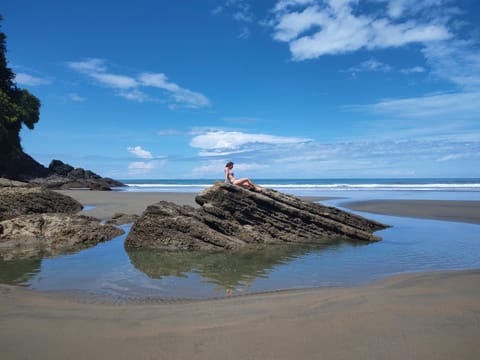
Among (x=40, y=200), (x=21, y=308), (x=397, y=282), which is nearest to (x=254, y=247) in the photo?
(x=397, y=282)

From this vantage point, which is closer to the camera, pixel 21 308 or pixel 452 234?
pixel 21 308

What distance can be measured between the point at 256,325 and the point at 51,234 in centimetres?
868

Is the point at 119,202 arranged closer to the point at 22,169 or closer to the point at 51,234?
the point at 51,234

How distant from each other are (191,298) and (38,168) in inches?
2191

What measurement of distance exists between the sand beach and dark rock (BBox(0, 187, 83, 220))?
27.0ft

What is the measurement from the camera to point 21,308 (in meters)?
4.88

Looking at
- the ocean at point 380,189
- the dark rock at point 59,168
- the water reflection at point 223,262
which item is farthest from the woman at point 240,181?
the dark rock at point 59,168

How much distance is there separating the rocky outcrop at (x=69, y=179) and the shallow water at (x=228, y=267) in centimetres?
3831

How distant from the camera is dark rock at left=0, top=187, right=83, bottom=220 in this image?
12.7 meters

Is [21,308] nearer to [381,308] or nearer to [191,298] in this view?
[191,298]

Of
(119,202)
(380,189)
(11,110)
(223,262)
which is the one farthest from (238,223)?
(380,189)

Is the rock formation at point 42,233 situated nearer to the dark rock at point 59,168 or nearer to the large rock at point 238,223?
the large rock at point 238,223

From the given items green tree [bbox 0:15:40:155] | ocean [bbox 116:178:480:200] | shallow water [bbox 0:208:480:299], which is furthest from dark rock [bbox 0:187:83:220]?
ocean [bbox 116:178:480:200]

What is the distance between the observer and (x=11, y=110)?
30.6m
